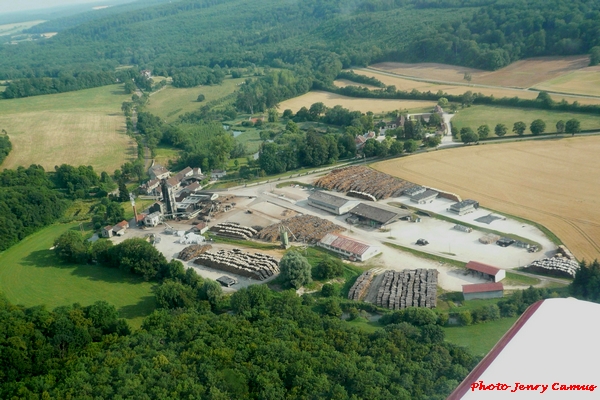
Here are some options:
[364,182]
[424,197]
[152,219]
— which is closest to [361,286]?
[424,197]

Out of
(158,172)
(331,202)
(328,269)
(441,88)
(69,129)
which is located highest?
(69,129)

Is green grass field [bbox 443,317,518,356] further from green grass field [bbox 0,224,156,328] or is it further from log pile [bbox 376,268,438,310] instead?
green grass field [bbox 0,224,156,328]

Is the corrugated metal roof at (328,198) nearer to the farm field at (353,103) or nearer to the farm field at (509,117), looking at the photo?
the farm field at (509,117)

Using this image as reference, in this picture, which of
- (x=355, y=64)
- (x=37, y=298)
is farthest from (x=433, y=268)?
(x=355, y=64)

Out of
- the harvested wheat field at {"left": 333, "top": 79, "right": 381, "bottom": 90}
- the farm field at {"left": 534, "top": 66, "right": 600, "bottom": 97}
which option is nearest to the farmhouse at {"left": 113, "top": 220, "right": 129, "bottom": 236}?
the harvested wheat field at {"left": 333, "top": 79, "right": 381, "bottom": 90}

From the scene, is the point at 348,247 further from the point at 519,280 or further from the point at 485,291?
the point at 519,280

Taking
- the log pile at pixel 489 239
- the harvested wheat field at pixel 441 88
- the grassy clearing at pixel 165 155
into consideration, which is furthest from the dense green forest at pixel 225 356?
the harvested wheat field at pixel 441 88
